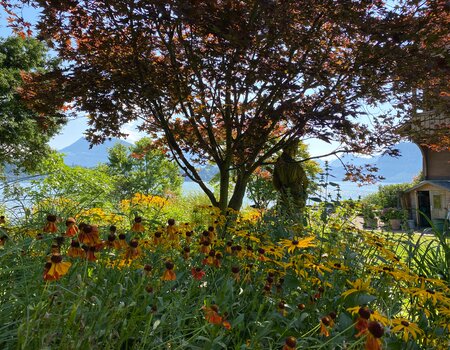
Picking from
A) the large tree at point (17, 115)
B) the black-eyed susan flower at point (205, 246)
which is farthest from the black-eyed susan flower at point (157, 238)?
the large tree at point (17, 115)

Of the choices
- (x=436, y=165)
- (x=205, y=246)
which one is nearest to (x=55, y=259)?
(x=205, y=246)

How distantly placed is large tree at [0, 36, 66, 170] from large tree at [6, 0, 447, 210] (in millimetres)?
9998

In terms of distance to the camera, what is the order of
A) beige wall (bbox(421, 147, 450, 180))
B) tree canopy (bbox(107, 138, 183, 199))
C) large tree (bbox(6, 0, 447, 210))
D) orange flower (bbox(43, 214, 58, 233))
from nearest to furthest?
orange flower (bbox(43, 214, 58, 233)), large tree (bbox(6, 0, 447, 210)), beige wall (bbox(421, 147, 450, 180)), tree canopy (bbox(107, 138, 183, 199))

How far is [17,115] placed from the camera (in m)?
13.7

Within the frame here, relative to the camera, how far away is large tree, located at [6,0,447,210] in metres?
3.21

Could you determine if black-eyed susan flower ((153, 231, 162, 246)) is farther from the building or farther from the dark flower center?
the building

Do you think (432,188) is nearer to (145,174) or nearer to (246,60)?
(145,174)

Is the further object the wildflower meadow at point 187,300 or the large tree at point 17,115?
the large tree at point 17,115

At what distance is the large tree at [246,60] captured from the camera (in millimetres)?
3211

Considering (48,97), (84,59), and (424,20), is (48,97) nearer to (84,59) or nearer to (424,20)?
(84,59)

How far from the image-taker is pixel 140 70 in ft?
12.0

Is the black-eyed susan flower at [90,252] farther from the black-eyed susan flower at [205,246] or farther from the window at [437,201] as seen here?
the window at [437,201]

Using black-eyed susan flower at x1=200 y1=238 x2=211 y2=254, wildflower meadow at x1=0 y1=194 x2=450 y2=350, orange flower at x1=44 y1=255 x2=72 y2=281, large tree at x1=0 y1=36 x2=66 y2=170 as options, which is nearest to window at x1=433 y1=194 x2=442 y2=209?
wildflower meadow at x1=0 y1=194 x2=450 y2=350

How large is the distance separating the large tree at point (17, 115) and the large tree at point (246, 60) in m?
10.00
